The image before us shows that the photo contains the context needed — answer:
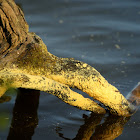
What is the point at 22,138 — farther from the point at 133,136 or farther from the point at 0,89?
the point at 133,136

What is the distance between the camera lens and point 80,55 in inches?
163

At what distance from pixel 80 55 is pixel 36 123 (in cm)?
153

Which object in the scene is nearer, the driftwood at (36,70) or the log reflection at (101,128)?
the driftwood at (36,70)

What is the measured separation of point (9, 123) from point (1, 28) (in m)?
0.86

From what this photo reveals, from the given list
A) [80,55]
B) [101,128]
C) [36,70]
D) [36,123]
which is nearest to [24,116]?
[36,123]

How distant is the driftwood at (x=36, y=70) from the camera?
7.77 feet

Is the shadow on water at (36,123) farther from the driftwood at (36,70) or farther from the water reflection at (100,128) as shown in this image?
the driftwood at (36,70)

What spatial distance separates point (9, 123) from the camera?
110 inches

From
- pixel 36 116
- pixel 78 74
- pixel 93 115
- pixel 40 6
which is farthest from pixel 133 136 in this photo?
pixel 40 6

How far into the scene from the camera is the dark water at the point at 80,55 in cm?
276

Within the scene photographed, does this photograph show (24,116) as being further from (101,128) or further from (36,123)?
(101,128)

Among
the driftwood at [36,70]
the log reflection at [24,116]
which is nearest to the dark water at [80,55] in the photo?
the log reflection at [24,116]

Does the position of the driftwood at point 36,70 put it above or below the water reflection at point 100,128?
above

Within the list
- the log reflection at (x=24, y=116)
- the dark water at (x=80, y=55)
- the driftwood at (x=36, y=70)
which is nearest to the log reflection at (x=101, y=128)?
the dark water at (x=80, y=55)
